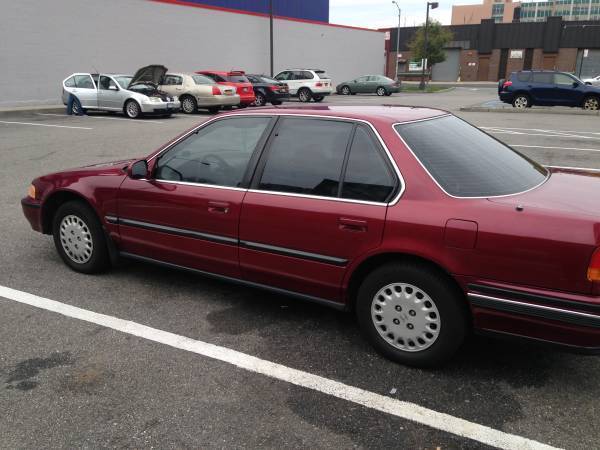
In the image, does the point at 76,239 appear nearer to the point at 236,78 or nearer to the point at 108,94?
the point at 108,94

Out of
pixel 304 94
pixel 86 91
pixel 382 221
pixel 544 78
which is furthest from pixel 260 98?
pixel 382 221

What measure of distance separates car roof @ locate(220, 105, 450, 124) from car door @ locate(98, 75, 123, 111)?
16.3 meters

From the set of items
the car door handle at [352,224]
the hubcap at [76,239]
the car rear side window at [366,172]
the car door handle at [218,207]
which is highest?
the car rear side window at [366,172]

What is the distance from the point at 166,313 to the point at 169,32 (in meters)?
26.9

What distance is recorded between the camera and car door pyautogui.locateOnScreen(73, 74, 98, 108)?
19109mm

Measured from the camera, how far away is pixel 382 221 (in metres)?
3.07

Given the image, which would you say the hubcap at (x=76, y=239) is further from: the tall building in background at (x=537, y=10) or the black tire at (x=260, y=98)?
the tall building in background at (x=537, y=10)

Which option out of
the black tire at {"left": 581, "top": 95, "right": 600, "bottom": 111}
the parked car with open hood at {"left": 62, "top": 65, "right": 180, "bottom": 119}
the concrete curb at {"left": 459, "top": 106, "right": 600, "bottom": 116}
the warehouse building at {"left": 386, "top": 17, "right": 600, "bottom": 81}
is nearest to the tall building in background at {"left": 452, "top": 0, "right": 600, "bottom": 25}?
the warehouse building at {"left": 386, "top": 17, "right": 600, "bottom": 81}

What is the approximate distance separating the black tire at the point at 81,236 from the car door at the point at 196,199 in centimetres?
29

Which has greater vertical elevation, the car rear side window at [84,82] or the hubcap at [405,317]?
the car rear side window at [84,82]

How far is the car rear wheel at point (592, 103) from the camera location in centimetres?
2058

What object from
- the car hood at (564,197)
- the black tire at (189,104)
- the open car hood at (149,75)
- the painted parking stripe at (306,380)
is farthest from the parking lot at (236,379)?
the black tire at (189,104)

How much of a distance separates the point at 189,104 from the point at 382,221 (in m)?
18.5

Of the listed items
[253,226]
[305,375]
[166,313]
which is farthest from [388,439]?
[166,313]
